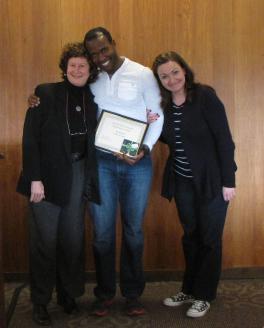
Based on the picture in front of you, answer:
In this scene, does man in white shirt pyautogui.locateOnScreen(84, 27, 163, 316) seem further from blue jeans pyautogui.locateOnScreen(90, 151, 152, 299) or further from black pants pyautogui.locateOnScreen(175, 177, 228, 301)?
black pants pyautogui.locateOnScreen(175, 177, 228, 301)

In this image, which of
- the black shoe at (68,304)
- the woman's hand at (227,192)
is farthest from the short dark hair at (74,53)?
the black shoe at (68,304)

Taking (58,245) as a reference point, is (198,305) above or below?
below

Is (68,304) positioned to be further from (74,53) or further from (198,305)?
(74,53)

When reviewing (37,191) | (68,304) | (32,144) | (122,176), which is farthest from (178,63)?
(68,304)

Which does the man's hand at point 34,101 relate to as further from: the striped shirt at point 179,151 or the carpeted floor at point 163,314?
the carpeted floor at point 163,314

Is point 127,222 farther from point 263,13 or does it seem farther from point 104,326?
point 263,13

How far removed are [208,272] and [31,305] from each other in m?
1.18

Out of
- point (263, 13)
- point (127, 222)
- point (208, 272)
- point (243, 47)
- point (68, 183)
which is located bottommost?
point (208, 272)

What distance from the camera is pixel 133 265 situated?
2633 millimetres

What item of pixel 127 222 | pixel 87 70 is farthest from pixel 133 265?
pixel 87 70

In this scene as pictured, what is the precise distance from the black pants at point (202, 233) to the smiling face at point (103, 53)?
794mm

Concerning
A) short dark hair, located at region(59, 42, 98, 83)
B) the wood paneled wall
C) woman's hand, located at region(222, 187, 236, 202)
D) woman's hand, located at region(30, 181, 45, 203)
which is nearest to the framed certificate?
short dark hair, located at region(59, 42, 98, 83)

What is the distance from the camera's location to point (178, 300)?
111 inches

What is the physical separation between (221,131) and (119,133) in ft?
1.91
